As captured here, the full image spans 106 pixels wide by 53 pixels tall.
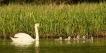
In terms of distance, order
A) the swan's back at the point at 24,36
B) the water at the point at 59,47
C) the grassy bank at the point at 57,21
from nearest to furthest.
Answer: the water at the point at 59,47
the swan's back at the point at 24,36
the grassy bank at the point at 57,21

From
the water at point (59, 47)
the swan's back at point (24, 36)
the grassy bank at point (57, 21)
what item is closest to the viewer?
the water at point (59, 47)

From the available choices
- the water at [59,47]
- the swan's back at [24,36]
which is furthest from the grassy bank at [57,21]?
the water at [59,47]

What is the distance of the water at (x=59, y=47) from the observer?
67.3 feet

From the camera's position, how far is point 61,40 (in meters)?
24.9

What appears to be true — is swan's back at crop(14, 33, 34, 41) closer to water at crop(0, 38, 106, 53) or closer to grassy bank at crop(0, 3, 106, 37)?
water at crop(0, 38, 106, 53)

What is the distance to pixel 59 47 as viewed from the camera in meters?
21.9

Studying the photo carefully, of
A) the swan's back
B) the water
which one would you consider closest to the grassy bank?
the swan's back

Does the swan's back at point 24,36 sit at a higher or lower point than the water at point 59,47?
higher

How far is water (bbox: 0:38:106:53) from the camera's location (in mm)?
20503

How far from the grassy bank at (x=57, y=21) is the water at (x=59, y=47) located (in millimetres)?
2447

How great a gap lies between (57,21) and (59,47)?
5.95 m

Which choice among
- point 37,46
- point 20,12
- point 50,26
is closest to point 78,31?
point 50,26

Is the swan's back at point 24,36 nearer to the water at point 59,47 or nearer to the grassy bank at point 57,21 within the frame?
the water at point 59,47

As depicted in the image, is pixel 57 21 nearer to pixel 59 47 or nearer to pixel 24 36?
pixel 24 36
